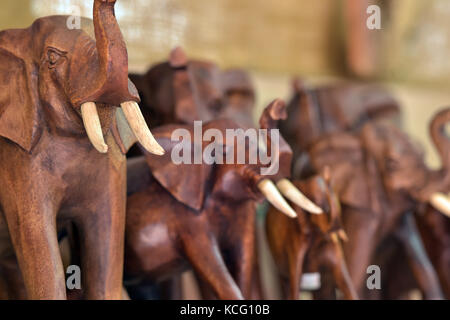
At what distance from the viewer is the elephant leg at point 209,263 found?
37.3 inches

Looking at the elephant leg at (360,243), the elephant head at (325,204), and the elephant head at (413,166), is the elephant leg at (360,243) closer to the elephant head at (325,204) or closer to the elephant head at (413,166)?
the elephant head at (413,166)

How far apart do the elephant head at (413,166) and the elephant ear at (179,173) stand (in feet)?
1.38

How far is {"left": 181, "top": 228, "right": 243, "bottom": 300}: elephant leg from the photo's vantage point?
3.11ft

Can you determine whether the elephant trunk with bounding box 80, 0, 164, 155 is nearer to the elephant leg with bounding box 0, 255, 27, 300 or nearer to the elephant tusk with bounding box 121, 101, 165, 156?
the elephant tusk with bounding box 121, 101, 165, 156

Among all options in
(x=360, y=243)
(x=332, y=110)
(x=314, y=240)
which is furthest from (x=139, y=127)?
(x=332, y=110)

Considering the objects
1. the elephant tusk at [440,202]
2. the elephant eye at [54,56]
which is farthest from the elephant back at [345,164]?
the elephant eye at [54,56]

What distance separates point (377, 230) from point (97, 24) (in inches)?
28.5

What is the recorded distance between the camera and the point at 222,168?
1.00m

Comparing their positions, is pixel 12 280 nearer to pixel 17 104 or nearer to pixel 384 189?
pixel 17 104

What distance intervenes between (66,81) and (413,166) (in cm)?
69

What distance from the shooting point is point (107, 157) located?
Result: 35.1 inches

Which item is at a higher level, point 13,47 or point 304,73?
point 13,47
